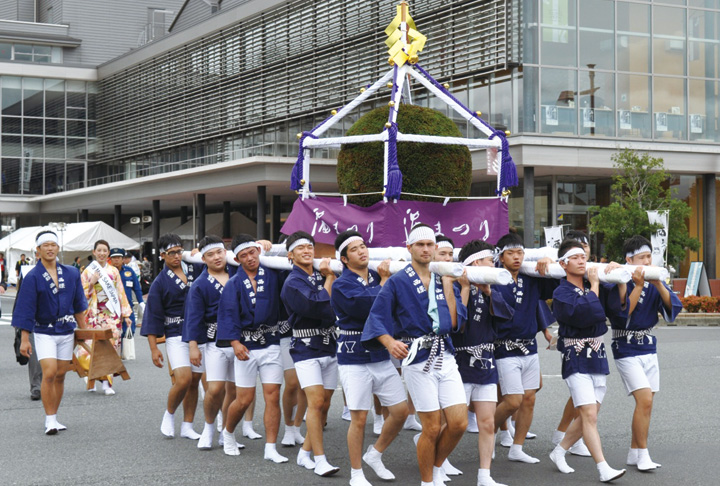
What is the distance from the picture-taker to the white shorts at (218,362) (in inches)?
332

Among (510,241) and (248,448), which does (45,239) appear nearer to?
(248,448)

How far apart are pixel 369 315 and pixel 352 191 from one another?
6343 millimetres

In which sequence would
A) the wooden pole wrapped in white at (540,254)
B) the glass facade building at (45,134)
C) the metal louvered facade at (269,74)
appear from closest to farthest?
the wooden pole wrapped in white at (540,254) < the metal louvered facade at (269,74) < the glass facade building at (45,134)

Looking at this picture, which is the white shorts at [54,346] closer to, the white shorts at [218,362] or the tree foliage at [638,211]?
the white shorts at [218,362]

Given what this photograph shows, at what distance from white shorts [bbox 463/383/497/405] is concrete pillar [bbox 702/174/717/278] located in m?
25.1

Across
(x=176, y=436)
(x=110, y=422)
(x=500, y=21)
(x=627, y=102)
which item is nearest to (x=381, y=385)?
(x=176, y=436)

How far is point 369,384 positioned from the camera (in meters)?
7.08

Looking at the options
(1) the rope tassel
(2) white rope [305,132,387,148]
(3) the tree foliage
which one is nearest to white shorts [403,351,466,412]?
(1) the rope tassel

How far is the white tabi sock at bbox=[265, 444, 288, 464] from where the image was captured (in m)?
7.73

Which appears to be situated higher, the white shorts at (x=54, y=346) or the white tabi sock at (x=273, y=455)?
the white shorts at (x=54, y=346)

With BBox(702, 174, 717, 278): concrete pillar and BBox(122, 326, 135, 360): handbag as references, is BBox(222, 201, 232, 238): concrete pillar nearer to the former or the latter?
BBox(702, 174, 717, 278): concrete pillar

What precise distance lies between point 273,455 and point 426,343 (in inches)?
83.0

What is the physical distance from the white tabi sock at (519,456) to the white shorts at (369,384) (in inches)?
55.5

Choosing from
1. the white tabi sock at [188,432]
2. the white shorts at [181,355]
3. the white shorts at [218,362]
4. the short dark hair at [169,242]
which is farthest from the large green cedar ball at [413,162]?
the white tabi sock at [188,432]
